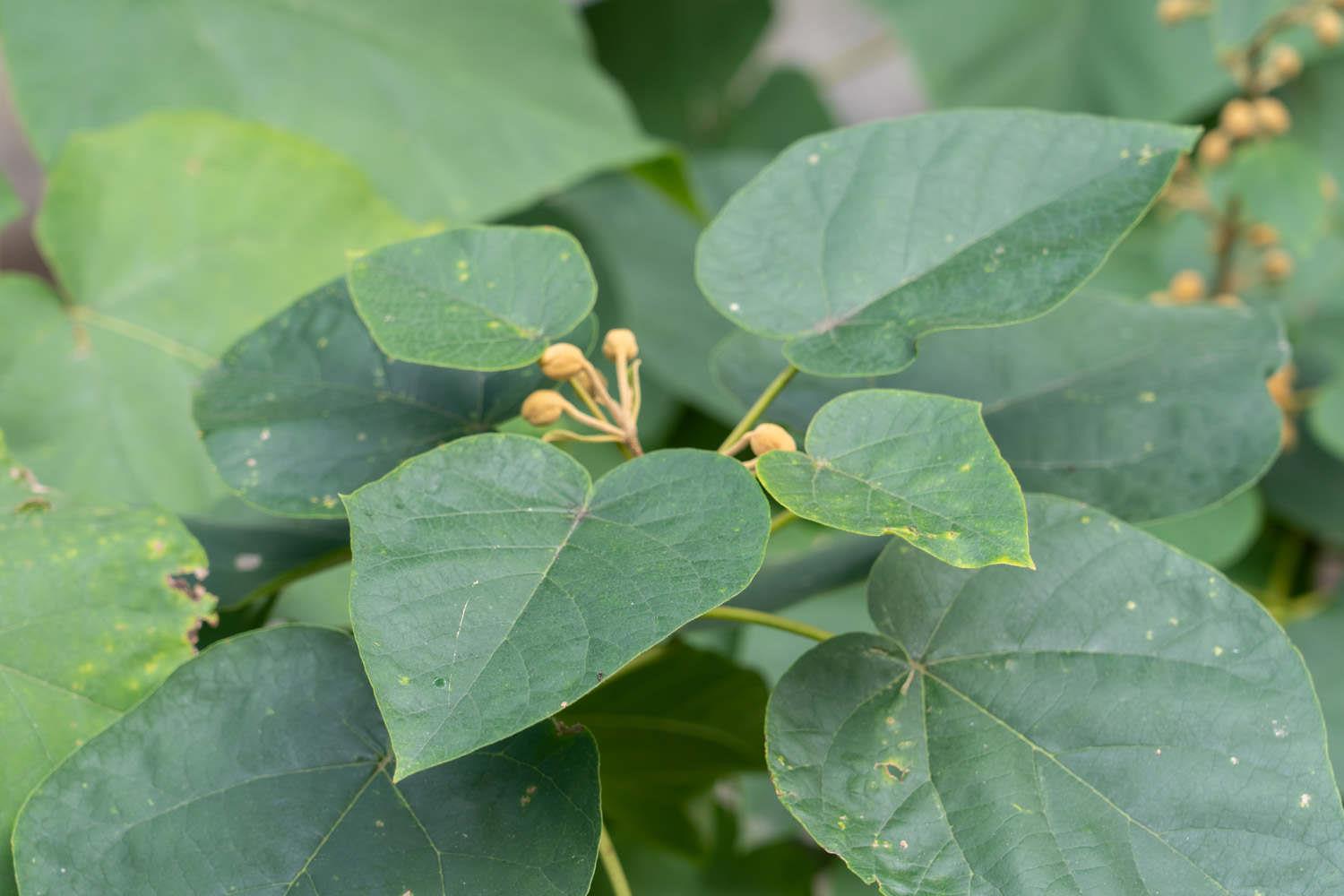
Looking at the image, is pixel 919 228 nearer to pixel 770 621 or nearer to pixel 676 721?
pixel 770 621

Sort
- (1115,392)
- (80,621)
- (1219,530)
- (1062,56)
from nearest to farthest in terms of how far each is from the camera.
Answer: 1. (80,621)
2. (1115,392)
3. (1219,530)
4. (1062,56)

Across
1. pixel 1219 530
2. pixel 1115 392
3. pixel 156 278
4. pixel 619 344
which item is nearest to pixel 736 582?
pixel 619 344

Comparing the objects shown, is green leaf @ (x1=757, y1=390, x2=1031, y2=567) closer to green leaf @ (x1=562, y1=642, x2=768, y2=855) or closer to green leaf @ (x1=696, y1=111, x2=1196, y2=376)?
green leaf @ (x1=696, y1=111, x2=1196, y2=376)

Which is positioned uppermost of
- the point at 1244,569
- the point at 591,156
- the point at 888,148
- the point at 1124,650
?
the point at 888,148

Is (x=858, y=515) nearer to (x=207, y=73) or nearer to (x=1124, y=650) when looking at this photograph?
(x=1124, y=650)

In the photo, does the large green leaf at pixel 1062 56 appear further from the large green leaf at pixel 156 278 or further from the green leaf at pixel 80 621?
the green leaf at pixel 80 621

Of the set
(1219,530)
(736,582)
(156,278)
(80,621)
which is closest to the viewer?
(736,582)

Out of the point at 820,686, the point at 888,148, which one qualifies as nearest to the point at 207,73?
the point at 888,148
